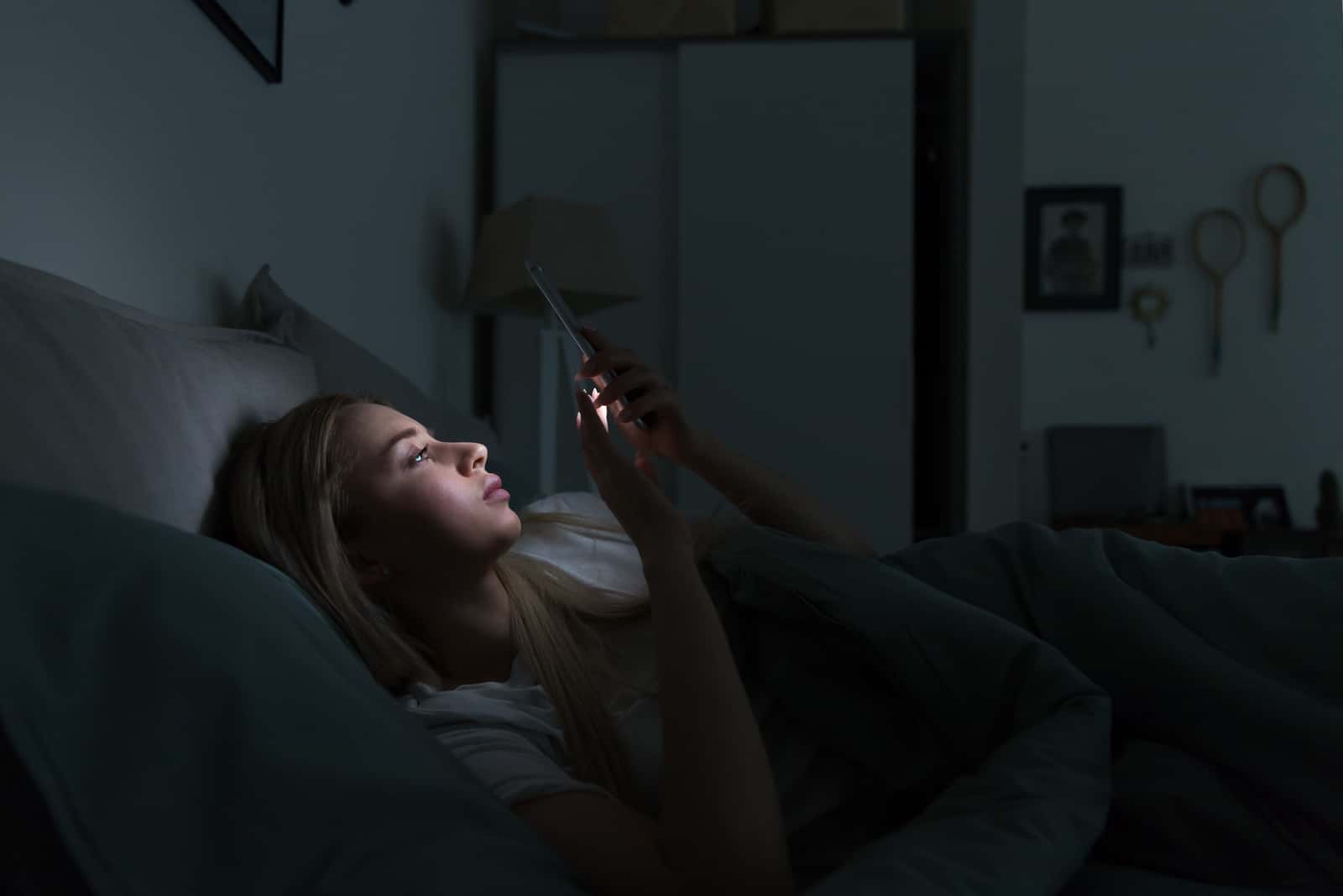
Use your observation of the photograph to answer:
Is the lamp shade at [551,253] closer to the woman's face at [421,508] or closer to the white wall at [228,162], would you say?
the white wall at [228,162]

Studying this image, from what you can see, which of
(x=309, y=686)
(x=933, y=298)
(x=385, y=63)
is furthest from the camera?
(x=933, y=298)

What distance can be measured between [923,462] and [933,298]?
523 mm

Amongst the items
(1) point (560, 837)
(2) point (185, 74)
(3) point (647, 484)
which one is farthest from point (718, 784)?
(2) point (185, 74)

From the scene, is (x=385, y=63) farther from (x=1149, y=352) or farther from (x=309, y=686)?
(x=1149, y=352)

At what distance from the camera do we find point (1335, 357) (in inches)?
155

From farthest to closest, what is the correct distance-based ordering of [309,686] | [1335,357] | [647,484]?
[1335,357] < [647,484] < [309,686]

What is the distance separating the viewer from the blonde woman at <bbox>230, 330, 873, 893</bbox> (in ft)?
2.20

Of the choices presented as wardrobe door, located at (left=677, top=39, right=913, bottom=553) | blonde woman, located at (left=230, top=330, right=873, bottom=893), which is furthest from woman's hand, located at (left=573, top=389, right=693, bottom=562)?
wardrobe door, located at (left=677, top=39, right=913, bottom=553)

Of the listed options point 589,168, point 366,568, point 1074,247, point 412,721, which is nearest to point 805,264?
point 589,168

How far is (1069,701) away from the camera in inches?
29.1

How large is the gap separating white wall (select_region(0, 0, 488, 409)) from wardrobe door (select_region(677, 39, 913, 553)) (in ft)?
2.46

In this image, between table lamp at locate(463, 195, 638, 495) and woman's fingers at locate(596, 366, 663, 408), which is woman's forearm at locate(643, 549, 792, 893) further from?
table lamp at locate(463, 195, 638, 495)

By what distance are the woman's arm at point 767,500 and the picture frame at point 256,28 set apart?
2.56 ft

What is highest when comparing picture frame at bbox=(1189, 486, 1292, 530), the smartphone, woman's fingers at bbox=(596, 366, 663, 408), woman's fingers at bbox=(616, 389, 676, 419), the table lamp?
the table lamp
